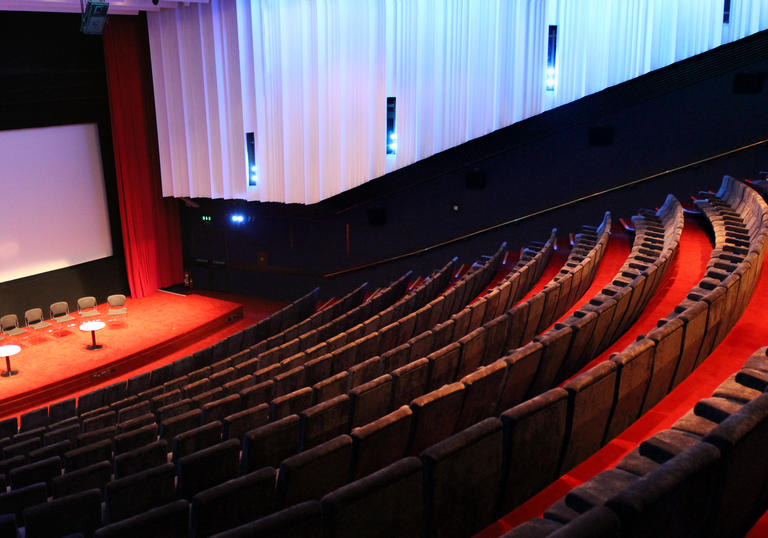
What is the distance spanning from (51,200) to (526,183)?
353 centimetres

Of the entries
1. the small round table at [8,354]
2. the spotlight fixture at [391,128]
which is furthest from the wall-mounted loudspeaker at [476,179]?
the small round table at [8,354]

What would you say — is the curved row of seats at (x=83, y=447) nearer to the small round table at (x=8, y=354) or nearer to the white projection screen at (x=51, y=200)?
the small round table at (x=8, y=354)

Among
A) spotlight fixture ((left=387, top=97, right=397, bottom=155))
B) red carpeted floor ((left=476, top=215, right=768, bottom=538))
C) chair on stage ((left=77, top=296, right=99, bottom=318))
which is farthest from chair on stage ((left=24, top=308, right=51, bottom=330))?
red carpeted floor ((left=476, top=215, right=768, bottom=538))

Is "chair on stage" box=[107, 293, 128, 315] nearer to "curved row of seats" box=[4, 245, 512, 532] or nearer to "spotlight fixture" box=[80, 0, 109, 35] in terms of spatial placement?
"spotlight fixture" box=[80, 0, 109, 35]

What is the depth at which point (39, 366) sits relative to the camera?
14.5ft

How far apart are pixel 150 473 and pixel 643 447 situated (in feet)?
3.43

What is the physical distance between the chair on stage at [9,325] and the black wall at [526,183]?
6.08 ft

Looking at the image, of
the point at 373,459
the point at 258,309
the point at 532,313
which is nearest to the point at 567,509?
the point at 373,459

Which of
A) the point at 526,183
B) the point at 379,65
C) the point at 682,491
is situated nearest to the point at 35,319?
the point at 379,65

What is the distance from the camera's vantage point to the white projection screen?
5020 mm

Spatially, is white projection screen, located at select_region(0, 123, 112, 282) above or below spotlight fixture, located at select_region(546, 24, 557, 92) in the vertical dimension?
below

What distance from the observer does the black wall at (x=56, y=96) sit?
4.84m

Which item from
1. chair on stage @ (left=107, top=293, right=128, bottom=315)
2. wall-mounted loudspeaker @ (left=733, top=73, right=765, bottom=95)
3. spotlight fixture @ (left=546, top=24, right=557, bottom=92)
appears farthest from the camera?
chair on stage @ (left=107, top=293, right=128, bottom=315)

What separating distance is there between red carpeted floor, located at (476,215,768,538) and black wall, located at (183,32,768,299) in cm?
194
